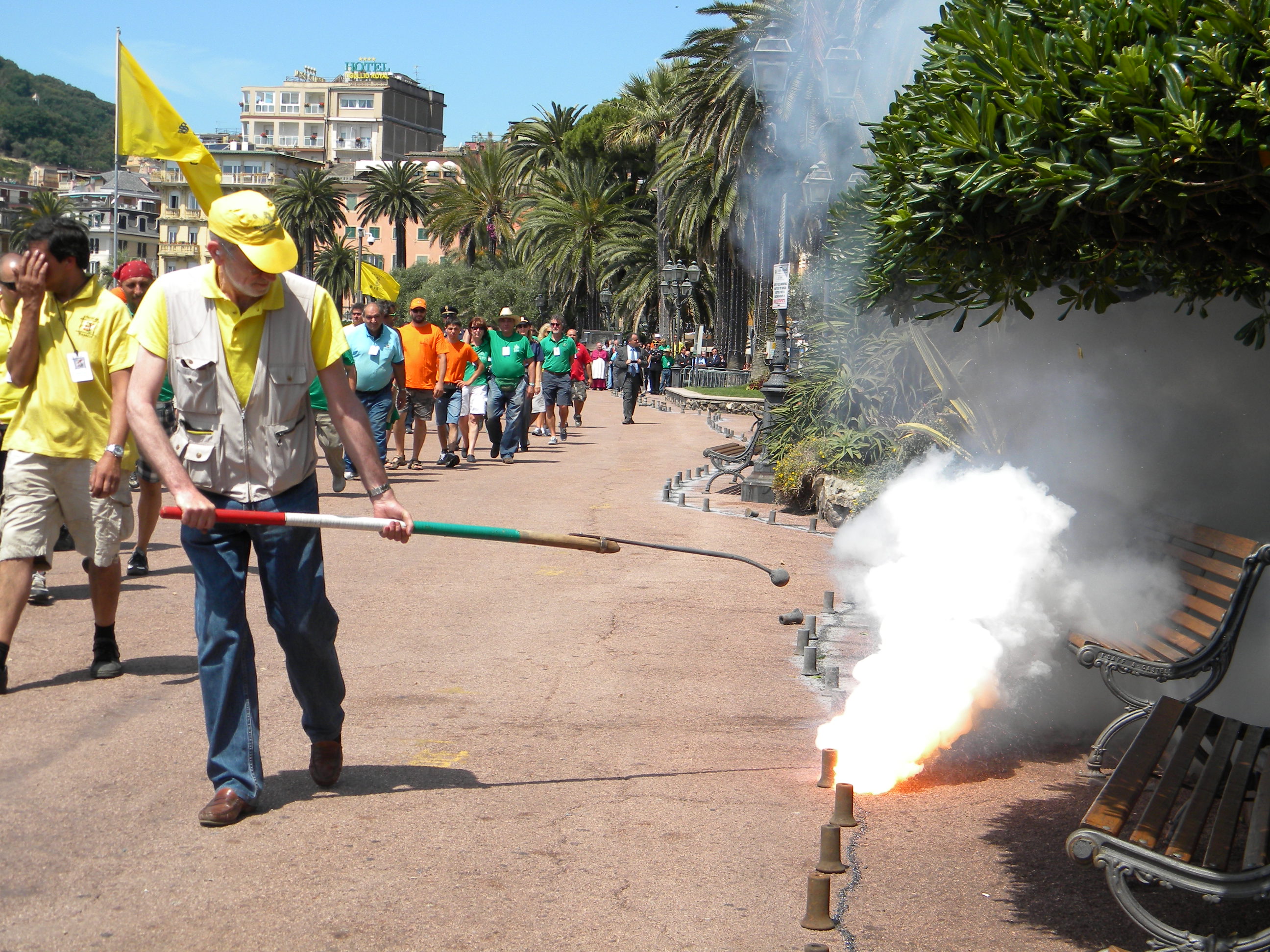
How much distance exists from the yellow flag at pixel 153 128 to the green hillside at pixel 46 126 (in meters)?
169

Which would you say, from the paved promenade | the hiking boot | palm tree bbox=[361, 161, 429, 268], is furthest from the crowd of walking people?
palm tree bbox=[361, 161, 429, 268]

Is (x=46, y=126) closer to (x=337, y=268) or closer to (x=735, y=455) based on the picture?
(x=337, y=268)

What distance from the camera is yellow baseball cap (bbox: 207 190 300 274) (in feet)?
13.1

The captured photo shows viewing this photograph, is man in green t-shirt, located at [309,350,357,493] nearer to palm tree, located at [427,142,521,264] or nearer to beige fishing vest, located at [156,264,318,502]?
beige fishing vest, located at [156,264,318,502]

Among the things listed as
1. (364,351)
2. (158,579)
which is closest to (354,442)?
(158,579)

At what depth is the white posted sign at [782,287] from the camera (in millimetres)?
14383

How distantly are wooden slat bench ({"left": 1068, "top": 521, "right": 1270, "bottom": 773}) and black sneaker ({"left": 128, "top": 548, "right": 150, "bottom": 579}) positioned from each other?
233 inches

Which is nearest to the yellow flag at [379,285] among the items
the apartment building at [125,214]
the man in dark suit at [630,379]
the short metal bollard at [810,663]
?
the man in dark suit at [630,379]

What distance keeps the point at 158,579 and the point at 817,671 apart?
4.34 m

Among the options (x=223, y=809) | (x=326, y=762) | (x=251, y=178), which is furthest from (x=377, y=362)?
(x=251, y=178)

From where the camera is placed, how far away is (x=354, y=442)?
426 cm

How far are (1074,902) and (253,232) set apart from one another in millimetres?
3218

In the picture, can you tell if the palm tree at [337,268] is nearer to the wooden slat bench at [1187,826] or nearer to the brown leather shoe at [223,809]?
the brown leather shoe at [223,809]

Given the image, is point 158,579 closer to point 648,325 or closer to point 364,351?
point 364,351
